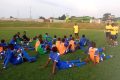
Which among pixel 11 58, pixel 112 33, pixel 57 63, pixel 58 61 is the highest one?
pixel 112 33

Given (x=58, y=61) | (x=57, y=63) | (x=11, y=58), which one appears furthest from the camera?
(x=11, y=58)

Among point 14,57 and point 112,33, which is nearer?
point 14,57

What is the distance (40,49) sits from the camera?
2188cm

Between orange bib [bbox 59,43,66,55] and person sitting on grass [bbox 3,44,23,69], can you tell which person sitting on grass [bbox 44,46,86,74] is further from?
orange bib [bbox 59,43,66,55]

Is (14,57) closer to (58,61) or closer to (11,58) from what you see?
(11,58)

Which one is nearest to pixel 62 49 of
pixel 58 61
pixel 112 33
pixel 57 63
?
pixel 57 63

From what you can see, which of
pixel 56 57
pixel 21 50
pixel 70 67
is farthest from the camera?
pixel 21 50

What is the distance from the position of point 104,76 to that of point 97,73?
2.29 feet

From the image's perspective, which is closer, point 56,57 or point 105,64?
point 56,57

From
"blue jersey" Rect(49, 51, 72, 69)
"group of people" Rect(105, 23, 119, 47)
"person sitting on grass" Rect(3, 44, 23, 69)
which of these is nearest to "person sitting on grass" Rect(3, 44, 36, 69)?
"person sitting on grass" Rect(3, 44, 23, 69)

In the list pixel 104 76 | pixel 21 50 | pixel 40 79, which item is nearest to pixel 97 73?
pixel 104 76

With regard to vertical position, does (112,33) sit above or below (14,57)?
above

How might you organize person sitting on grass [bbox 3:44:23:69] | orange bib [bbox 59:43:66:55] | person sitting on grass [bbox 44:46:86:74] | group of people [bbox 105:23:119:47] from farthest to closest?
group of people [bbox 105:23:119:47], orange bib [bbox 59:43:66:55], person sitting on grass [bbox 3:44:23:69], person sitting on grass [bbox 44:46:86:74]

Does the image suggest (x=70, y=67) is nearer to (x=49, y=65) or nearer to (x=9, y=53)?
(x=49, y=65)
